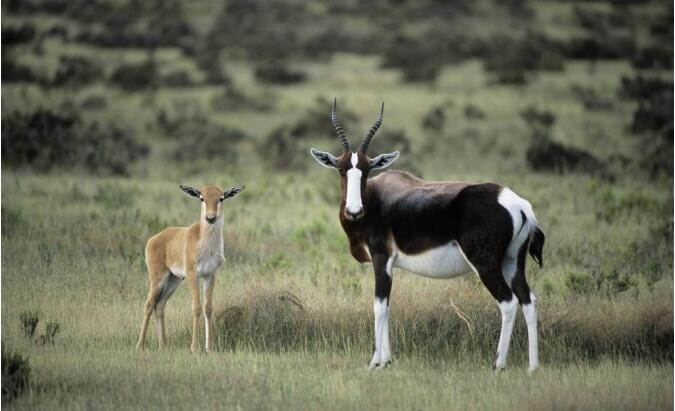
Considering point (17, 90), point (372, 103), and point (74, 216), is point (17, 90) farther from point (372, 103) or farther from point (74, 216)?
point (74, 216)

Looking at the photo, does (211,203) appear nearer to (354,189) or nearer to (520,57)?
(354,189)

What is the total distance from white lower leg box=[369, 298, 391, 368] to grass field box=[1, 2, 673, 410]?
172 millimetres

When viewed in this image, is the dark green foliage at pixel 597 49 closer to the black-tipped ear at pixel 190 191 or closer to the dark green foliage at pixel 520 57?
the dark green foliage at pixel 520 57

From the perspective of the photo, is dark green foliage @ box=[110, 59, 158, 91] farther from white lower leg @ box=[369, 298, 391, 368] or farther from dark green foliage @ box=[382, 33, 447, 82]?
white lower leg @ box=[369, 298, 391, 368]

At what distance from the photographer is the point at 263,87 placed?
1531 inches

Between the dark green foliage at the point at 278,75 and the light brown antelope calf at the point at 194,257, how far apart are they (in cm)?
2959

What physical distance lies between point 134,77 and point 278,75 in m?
6.13

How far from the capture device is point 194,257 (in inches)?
412

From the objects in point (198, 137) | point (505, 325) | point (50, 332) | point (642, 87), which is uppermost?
point (642, 87)

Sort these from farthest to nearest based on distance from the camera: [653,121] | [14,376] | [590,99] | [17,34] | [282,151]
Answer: [17,34] < [590,99] < [653,121] < [282,151] < [14,376]

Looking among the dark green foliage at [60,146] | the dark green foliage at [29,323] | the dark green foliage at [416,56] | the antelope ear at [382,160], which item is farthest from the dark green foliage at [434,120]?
the dark green foliage at [29,323]

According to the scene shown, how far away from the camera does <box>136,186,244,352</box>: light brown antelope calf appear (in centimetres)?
1041

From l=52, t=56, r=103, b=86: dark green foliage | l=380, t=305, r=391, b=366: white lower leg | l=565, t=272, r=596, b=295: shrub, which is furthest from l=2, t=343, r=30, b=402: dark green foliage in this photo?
l=52, t=56, r=103, b=86: dark green foliage

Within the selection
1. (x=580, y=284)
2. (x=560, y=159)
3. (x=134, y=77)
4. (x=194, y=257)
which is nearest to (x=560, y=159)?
(x=560, y=159)
